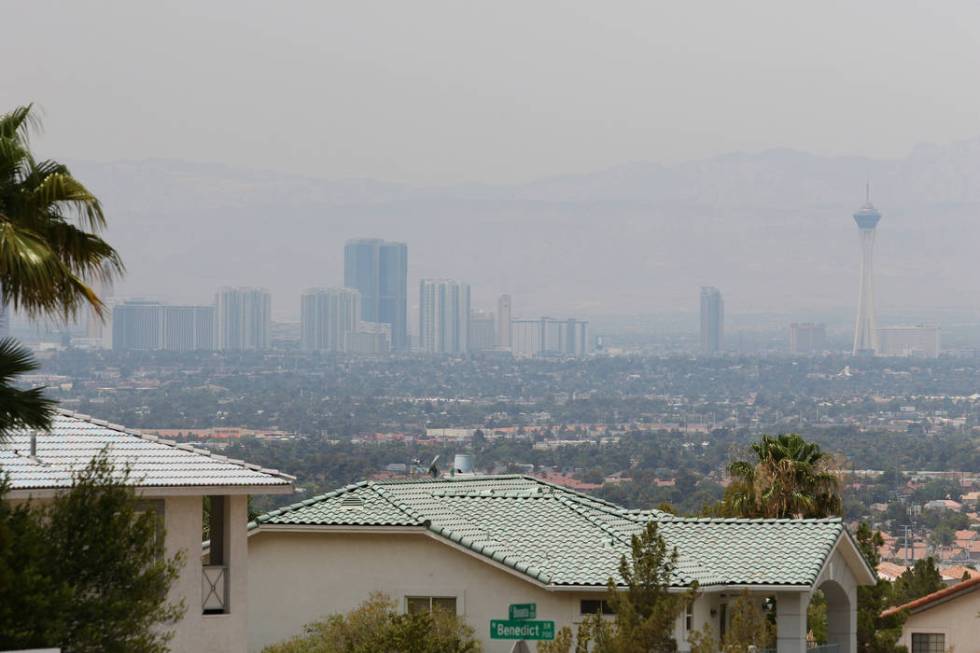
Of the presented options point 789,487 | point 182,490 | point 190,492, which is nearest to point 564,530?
point 190,492

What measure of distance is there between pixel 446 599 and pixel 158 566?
12.6m

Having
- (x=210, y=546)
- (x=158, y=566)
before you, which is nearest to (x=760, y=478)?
(x=210, y=546)

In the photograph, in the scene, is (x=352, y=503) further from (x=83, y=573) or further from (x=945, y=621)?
(x=945, y=621)

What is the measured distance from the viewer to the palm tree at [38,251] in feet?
50.0

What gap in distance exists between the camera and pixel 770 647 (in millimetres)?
32469

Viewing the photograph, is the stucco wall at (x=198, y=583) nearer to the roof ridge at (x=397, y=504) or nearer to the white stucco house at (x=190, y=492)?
the white stucco house at (x=190, y=492)

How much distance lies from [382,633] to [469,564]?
665 centimetres

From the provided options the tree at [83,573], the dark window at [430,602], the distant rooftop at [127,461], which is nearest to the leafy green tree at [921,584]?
the dark window at [430,602]

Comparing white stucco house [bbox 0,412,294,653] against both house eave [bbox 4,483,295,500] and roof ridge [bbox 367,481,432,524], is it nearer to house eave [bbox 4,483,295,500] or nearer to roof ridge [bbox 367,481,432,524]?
house eave [bbox 4,483,295,500]

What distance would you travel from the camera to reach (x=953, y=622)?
47.8 meters

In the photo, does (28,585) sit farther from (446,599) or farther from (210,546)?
(446,599)

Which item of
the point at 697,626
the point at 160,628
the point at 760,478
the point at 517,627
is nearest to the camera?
the point at 517,627

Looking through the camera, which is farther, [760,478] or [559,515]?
[760,478]

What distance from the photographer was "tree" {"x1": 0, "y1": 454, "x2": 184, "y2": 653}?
54.7 feet
